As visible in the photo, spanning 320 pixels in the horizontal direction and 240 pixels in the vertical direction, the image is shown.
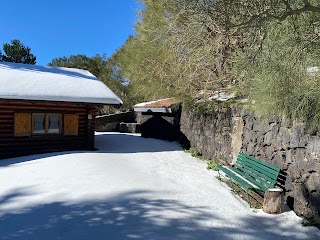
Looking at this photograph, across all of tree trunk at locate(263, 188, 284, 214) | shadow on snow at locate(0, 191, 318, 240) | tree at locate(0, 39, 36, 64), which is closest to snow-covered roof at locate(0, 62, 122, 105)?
shadow on snow at locate(0, 191, 318, 240)

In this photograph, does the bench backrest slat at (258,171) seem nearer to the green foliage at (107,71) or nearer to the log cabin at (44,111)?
the log cabin at (44,111)

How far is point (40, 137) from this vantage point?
11.1 m

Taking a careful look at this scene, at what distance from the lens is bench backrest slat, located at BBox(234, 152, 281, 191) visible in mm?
5750

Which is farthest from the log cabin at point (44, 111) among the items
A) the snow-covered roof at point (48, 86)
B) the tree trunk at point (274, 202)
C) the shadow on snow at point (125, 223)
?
the tree trunk at point (274, 202)

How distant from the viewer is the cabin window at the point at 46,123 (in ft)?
36.3

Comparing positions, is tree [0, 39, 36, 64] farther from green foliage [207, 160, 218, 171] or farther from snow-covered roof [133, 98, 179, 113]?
green foliage [207, 160, 218, 171]

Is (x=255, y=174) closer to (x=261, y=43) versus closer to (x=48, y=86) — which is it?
(x=261, y=43)

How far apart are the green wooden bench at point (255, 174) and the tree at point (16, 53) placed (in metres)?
29.9

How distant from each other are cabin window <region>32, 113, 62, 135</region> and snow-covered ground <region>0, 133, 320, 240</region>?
316cm

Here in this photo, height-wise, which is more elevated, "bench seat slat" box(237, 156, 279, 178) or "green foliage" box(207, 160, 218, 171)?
"bench seat slat" box(237, 156, 279, 178)

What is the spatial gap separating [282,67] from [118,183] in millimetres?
4119

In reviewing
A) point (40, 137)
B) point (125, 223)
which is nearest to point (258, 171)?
point (125, 223)

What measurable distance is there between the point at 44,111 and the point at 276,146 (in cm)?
838

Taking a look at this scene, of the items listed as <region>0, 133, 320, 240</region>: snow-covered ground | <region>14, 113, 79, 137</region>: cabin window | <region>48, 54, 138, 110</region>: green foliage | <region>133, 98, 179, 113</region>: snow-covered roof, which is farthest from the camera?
<region>48, 54, 138, 110</region>: green foliage
